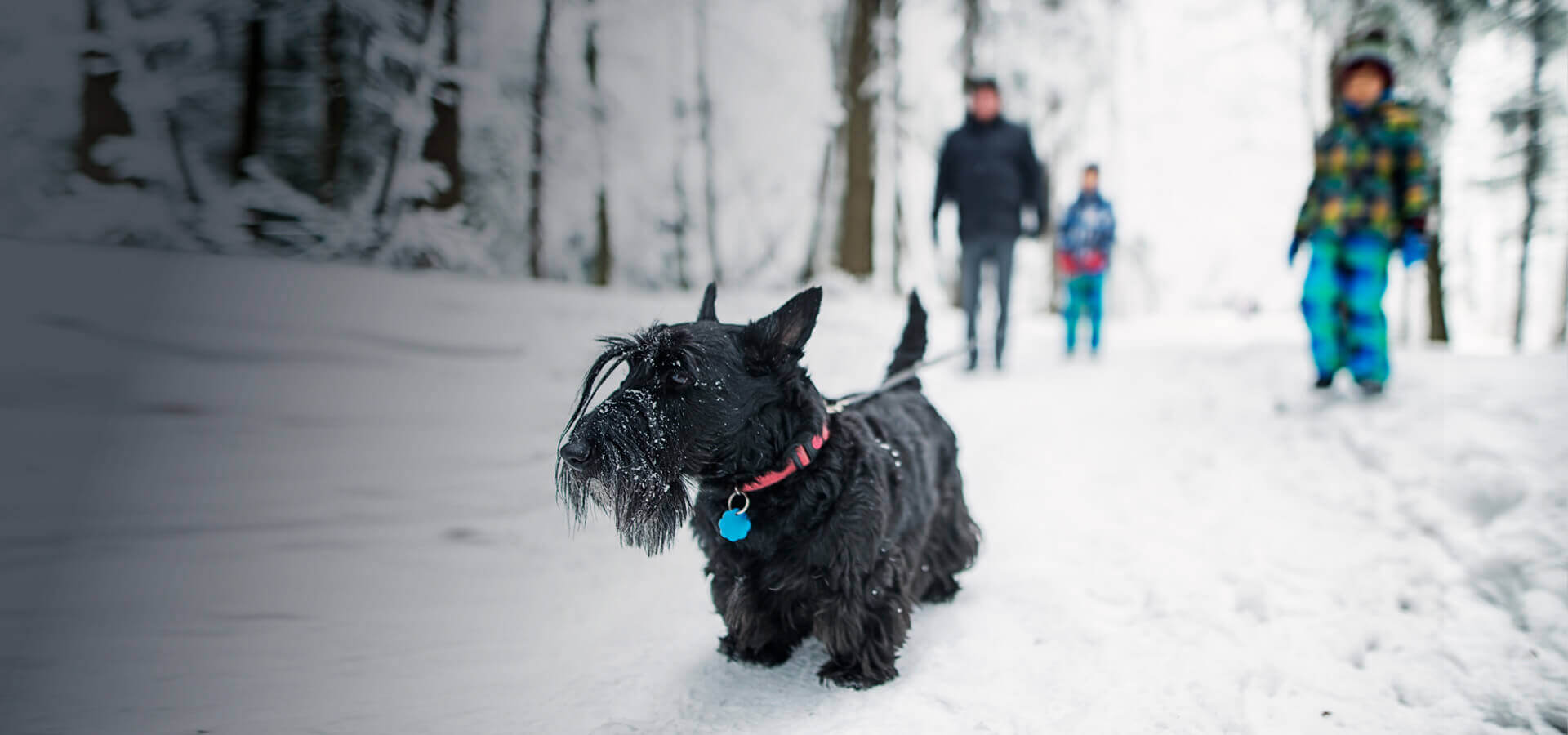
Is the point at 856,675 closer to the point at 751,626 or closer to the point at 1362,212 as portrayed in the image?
the point at 751,626

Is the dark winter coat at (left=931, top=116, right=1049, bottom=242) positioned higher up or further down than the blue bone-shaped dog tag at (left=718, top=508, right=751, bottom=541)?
higher up

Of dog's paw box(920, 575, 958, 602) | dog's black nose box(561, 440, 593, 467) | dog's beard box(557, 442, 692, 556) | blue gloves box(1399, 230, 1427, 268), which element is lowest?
dog's paw box(920, 575, 958, 602)

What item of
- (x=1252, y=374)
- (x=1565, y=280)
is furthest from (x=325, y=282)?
(x=1565, y=280)

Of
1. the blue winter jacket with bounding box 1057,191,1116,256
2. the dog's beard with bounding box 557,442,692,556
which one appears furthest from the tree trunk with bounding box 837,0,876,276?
the dog's beard with bounding box 557,442,692,556

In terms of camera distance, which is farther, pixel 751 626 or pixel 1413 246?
pixel 1413 246

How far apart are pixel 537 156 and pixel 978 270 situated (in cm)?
381

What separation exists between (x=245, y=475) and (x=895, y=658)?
92.9 inches

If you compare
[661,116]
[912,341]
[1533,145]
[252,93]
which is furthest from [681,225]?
[1533,145]

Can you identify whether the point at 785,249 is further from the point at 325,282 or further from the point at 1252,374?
the point at 325,282

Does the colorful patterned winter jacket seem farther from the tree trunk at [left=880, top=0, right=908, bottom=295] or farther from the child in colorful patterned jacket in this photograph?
the tree trunk at [left=880, top=0, right=908, bottom=295]

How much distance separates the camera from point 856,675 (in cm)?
210

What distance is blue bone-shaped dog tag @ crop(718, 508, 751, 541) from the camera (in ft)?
6.50

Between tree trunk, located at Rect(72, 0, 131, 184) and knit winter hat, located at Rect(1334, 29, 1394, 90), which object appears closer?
tree trunk, located at Rect(72, 0, 131, 184)

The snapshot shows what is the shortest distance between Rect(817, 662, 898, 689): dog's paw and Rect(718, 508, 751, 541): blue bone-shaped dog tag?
538mm
